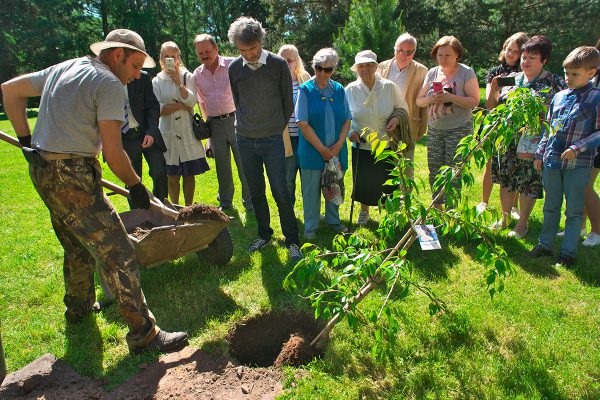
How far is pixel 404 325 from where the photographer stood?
132 inches

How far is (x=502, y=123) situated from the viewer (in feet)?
8.16

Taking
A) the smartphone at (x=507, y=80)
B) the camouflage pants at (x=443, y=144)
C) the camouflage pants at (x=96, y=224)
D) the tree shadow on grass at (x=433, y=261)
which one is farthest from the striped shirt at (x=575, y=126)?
the camouflage pants at (x=96, y=224)

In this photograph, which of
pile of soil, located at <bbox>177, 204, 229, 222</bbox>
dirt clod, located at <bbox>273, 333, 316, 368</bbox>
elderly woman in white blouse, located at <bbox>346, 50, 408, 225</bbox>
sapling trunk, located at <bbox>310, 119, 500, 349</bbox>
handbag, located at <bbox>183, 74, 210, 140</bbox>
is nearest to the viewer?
sapling trunk, located at <bbox>310, 119, 500, 349</bbox>

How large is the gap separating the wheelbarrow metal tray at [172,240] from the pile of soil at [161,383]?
2.96 ft

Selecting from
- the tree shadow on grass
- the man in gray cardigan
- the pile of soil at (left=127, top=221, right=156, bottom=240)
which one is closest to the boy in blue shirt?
the tree shadow on grass

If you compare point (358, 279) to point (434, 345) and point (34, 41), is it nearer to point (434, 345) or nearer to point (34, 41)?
point (434, 345)

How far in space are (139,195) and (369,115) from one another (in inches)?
104

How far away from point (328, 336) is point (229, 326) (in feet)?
2.70

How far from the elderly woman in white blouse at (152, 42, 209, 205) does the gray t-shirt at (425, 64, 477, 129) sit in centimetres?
289

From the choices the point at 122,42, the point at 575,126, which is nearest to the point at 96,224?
the point at 122,42

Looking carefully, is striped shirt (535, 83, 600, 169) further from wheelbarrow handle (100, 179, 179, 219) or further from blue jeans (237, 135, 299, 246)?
wheelbarrow handle (100, 179, 179, 219)

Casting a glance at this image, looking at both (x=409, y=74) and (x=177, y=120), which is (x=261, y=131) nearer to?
(x=177, y=120)

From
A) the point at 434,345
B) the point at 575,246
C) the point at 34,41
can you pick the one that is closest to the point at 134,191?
the point at 434,345

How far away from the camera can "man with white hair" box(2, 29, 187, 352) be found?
2768 millimetres
